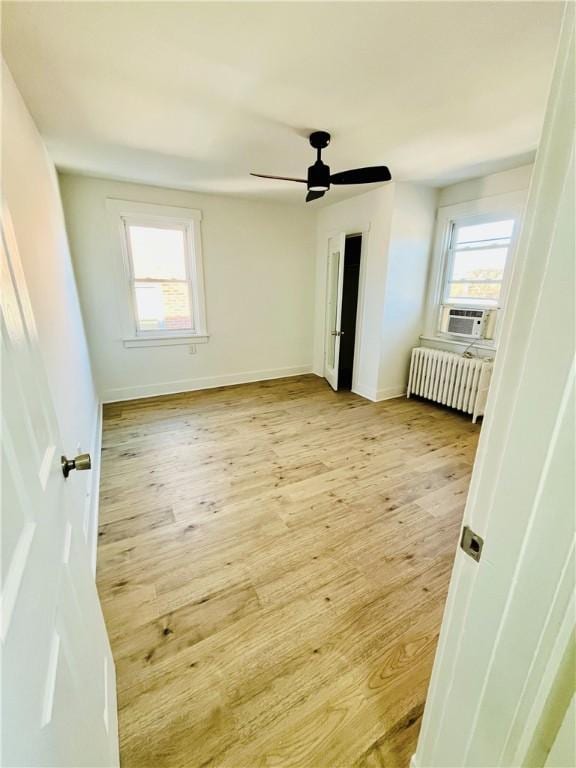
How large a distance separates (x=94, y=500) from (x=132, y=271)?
278 cm

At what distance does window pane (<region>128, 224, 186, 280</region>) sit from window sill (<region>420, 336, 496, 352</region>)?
3313 millimetres

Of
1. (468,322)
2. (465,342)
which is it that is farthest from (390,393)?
(468,322)

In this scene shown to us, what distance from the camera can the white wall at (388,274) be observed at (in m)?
3.72

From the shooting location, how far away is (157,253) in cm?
403

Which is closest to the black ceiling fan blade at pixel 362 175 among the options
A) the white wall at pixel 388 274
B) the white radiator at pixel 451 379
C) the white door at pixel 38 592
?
the white wall at pixel 388 274

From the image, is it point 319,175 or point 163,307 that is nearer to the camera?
point 319,175

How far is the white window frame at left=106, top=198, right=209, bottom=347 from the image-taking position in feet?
12.2

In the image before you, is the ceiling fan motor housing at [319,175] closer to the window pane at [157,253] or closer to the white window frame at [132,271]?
the white window frame at [132,271]

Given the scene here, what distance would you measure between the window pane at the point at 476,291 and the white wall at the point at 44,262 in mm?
4026

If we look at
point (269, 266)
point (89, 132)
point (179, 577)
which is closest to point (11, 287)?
point (179, 577)

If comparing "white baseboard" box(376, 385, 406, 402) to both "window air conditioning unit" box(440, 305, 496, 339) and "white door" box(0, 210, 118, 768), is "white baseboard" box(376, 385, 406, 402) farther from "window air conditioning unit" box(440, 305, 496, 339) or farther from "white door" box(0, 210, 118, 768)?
"white door" box(0, 210, 118, 768)

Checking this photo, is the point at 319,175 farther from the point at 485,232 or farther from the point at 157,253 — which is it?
the point at 157,253

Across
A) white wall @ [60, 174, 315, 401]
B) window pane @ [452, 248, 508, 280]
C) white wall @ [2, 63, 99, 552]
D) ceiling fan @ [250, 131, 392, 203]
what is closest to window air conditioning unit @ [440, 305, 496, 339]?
window pane @ [452, 248, 508, 280]

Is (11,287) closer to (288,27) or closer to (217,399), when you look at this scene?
(288,27)
